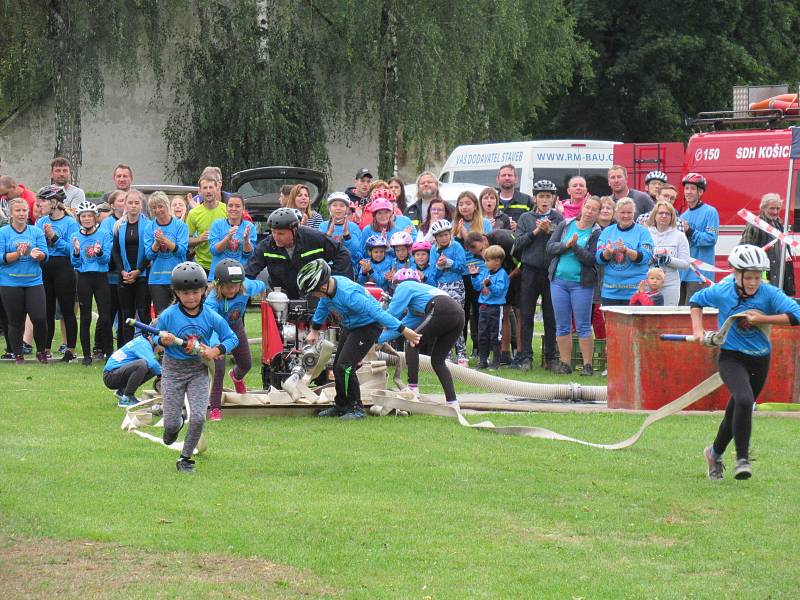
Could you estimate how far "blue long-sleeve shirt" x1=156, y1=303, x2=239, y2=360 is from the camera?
10.4m

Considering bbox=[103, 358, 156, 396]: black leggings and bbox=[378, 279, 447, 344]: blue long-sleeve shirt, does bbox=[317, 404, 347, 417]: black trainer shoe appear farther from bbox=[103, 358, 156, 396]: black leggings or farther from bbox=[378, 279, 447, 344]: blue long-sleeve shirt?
bbox=[103, 358, 156, 396]: black leggings

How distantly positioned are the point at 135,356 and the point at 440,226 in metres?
4.66

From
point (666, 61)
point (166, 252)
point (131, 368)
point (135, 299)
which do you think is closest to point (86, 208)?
point (135, 299)

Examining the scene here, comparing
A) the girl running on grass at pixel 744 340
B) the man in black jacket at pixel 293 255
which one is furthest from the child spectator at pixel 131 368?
the girl running on grass at pixel 744 340

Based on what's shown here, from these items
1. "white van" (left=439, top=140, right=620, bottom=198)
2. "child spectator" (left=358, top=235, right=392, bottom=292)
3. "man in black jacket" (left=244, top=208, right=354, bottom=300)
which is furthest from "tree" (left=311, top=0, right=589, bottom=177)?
"man in black jacket" (left=244, top=208, right=354, bottom=300)

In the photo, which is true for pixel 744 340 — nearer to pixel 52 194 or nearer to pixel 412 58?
pixel 52 194

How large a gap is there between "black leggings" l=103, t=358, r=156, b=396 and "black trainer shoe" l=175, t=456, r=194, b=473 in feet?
10.1

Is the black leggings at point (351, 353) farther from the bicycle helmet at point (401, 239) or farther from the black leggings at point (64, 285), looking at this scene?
the black leggings at point (64, 285)

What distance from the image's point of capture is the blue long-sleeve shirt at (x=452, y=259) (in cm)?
1664

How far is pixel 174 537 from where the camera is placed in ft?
26.6

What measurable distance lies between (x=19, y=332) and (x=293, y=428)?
627 cm

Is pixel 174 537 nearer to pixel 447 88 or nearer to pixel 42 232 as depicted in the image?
pixel 42 232

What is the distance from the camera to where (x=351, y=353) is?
12.8 meters

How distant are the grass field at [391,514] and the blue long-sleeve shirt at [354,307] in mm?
950
